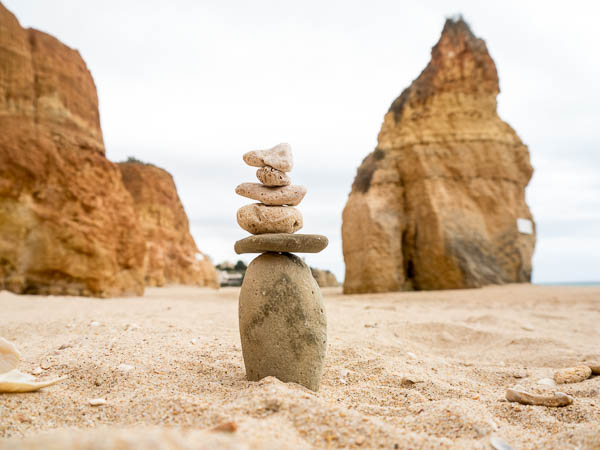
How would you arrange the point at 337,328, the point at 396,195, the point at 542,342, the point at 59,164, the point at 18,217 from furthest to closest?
the point at 396,195 → the point at 59,164 → the point at 18,217 → the point at 337,328 → the point at 542,342

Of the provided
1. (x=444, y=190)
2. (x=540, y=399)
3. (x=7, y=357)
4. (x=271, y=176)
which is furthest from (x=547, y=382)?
(x=444, y=190)

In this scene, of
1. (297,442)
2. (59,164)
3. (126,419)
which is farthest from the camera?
(59,164)

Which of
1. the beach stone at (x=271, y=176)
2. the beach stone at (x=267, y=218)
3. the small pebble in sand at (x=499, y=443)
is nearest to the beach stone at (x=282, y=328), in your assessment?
the beach stone at (x=267, y=218)

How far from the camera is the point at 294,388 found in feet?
8.49

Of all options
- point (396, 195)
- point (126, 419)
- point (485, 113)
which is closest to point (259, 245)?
point (126, 419)

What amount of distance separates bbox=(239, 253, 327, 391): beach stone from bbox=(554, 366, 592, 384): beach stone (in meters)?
1.90

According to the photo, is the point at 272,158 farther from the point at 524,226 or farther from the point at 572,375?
the point at 524,226

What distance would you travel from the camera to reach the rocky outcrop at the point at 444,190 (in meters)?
11.6

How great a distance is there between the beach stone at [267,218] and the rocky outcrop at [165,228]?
50.0 feet

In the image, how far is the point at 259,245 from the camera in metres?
2.98

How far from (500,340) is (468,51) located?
10327mm

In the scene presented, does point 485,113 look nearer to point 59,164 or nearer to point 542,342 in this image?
point 542,342

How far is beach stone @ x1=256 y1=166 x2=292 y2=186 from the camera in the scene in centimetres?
326

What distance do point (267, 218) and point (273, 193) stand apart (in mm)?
214
